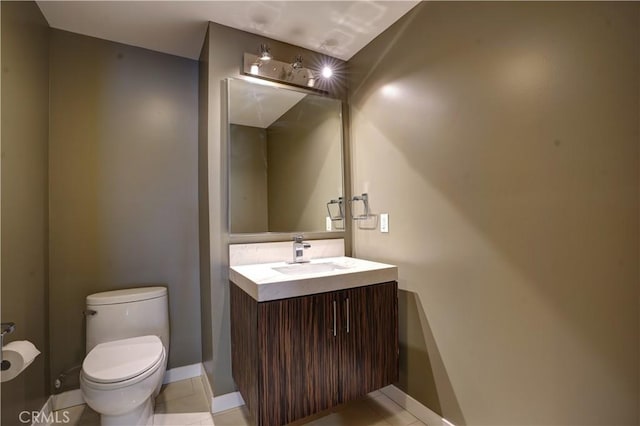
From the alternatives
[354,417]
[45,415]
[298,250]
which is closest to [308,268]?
[298,250]

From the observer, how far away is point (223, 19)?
187 cm

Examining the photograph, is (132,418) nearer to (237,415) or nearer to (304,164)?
(237,415)

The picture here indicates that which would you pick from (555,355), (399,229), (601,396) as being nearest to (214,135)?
(399,229)

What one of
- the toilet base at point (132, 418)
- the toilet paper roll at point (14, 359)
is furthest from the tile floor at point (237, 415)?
the toilet paper roll at point (14, 359)

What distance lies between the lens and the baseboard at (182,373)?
2.17 meters

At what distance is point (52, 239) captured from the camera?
189 centimetres

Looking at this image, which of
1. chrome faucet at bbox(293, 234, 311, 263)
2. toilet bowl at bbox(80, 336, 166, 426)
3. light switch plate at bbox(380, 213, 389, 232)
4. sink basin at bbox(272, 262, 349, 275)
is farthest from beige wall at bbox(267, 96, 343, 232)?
toilet bowl at bbox(80, 336, 166, 426)

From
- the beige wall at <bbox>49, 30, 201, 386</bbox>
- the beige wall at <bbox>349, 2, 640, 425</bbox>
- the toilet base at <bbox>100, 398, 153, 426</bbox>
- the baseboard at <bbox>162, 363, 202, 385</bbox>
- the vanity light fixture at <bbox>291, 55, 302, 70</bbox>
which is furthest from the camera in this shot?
the baseboard at <bbox>162, 363, 202, 385</bbox>

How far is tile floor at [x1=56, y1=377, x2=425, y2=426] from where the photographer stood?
1735 millimetres

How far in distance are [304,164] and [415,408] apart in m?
1.76

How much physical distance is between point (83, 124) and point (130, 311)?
129cm

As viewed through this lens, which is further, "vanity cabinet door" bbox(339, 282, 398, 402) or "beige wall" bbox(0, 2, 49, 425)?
"vanity cabinet door" bbox(339, 282, 398, 402)

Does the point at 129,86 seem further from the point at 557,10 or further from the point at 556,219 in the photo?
the point at 556,219

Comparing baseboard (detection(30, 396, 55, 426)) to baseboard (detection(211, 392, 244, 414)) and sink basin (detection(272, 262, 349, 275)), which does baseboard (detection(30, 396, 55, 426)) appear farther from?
sink basin (detection(272, 262, 349, 275))
